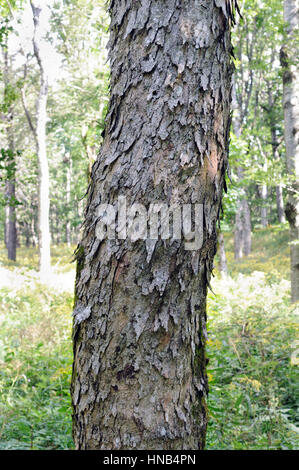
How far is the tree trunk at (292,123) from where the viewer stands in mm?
6078

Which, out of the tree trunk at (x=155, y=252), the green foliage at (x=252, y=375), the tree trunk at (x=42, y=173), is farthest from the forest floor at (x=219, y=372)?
the tree trunk at (x=42, y=173)

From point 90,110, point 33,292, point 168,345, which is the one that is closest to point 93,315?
point 168,345

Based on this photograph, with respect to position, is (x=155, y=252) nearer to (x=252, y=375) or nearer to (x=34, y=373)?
(x=252, y=375)

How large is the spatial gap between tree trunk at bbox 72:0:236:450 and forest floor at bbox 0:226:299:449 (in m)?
1.51

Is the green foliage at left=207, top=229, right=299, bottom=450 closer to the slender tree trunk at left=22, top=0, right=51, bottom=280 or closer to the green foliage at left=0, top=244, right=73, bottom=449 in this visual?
the green foliage at left=0, top=244, right=73, bottom=449

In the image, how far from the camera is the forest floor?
2.82m

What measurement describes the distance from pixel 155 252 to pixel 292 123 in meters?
6.00

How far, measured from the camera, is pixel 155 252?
131 centimetres

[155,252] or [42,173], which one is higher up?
[42,173]

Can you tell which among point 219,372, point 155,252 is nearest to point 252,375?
point 219,372

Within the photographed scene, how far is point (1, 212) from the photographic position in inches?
1012

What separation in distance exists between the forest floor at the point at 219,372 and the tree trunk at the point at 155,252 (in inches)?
59.4

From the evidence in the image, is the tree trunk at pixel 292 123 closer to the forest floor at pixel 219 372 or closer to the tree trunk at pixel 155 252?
A: the forest floor at pixel 219 372

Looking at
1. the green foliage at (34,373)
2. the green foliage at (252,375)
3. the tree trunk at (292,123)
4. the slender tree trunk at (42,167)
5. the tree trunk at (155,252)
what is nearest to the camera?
the tree trunk at (155,252)
